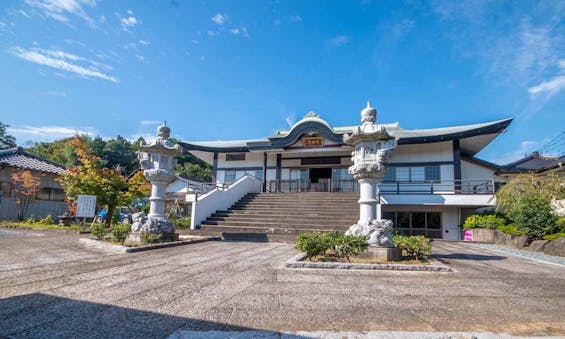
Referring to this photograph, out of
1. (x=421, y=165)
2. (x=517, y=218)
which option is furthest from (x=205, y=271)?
(x=421, y=165)

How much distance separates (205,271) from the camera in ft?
17.0

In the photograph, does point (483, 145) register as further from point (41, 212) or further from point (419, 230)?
point (41, 212)

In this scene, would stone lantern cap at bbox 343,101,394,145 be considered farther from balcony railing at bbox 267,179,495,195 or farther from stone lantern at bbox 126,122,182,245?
balcony railing at bbox 267,179,495,195

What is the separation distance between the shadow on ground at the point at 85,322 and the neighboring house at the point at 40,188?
1837 cm

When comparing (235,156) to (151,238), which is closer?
(151,238)

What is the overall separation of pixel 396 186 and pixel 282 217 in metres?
8.88

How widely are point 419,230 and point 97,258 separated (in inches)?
644

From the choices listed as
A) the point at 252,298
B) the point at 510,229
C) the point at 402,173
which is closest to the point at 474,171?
the point at 402,173

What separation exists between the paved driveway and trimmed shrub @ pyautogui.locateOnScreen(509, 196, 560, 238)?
567 cm

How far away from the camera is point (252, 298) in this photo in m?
3.60

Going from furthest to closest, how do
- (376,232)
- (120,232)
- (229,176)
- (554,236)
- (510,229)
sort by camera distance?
(229,176) → (510,229) → (554,236) → (120,232) → (376,232)

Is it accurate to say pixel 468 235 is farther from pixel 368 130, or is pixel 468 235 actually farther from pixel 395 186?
pixel 368 130

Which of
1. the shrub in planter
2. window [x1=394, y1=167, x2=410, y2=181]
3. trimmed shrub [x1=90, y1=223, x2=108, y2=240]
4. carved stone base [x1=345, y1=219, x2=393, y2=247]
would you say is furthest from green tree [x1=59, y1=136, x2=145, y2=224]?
window [x1=394, y1=167, x2=410, y2=181]

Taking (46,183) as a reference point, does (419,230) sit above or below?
below
